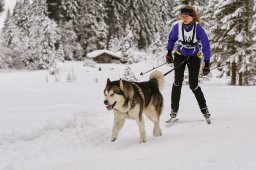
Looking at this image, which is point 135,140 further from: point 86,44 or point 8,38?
point 86,44

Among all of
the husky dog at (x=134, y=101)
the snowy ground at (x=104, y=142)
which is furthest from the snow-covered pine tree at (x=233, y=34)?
the husky dog at (x=134, y=101)

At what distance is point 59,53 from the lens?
165 feet

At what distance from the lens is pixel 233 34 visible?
23.1 m

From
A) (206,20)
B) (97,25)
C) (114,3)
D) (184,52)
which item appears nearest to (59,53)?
(97,25)

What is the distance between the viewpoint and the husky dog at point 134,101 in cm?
627

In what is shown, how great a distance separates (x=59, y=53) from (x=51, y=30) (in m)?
3.81

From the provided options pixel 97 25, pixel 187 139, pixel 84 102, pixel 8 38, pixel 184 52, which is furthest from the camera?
pixel 97 25

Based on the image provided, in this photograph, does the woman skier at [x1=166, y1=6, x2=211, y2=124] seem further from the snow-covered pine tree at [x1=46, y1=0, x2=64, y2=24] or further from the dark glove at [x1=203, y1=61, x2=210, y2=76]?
the snow-covered pine tree at [x1=46, y1=0, x2=64, y2=24]

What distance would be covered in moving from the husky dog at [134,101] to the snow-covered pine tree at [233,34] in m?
16.3

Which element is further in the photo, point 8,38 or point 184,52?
point 8,38

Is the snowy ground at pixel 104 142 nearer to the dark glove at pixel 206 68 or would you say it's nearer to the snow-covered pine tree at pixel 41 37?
the dark glove at pixel 206 68

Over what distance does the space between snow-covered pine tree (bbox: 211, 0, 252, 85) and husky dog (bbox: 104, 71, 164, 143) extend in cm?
1632

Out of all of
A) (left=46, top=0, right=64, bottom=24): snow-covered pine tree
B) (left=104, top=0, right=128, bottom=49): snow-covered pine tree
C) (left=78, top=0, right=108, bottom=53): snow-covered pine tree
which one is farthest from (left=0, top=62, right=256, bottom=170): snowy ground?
(left=104, top=0, right=128, bottom=49): snow-covered pine tree

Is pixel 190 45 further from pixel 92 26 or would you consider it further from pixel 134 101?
pixel 92 26
